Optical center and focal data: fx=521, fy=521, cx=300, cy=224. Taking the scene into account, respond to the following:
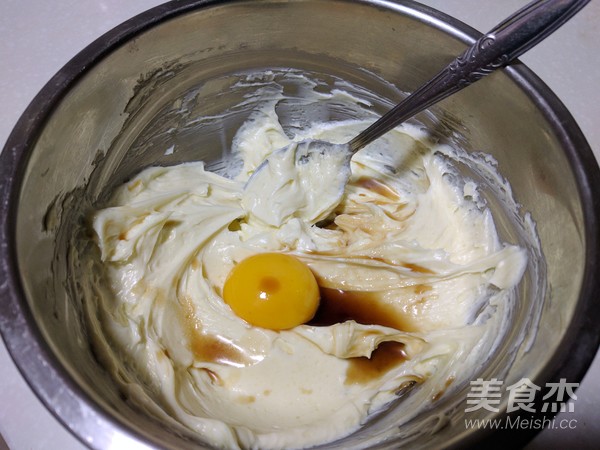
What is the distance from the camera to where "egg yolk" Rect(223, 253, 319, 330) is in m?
1.46

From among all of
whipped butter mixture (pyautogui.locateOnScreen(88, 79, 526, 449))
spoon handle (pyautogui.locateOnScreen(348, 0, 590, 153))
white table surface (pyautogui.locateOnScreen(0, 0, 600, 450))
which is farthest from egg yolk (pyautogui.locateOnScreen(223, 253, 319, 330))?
white table surface (pyautogui.locateOnScreen(0, 0, 600, 450))

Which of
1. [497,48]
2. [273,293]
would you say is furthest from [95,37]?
[497,48]

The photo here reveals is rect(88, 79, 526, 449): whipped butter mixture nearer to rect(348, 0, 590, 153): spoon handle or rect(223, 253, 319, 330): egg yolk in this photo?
rect(223, 253, 319, 330): egg yolk

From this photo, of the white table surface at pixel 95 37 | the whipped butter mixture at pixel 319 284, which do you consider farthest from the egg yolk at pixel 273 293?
the white table surface at pixel 95 37

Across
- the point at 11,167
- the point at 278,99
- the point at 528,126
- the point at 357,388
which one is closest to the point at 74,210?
the point at 11,167

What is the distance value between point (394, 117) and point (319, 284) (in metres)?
0.56

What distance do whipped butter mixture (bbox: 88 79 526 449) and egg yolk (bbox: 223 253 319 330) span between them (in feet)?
0.12

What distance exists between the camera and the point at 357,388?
1.40 m

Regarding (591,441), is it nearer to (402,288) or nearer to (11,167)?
(402,288)

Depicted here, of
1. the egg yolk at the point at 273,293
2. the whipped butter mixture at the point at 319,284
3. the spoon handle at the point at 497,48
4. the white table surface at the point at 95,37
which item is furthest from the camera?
the white table surface at the point at 95,37

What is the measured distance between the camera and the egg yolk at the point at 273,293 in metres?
1.46

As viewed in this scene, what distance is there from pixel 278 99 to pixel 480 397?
107cm

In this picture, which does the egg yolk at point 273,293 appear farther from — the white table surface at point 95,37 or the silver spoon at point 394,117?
the white table surface at point 95,37

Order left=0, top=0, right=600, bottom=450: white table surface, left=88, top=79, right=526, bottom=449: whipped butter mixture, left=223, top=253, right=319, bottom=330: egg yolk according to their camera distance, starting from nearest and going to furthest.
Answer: left=88, top=79, right=526, bottom=449: whipped butter mixture, left=223, top=253, right=319, bottom=330: egg yolk, left=0, top=0, right=600, bottom=450: white table surface
